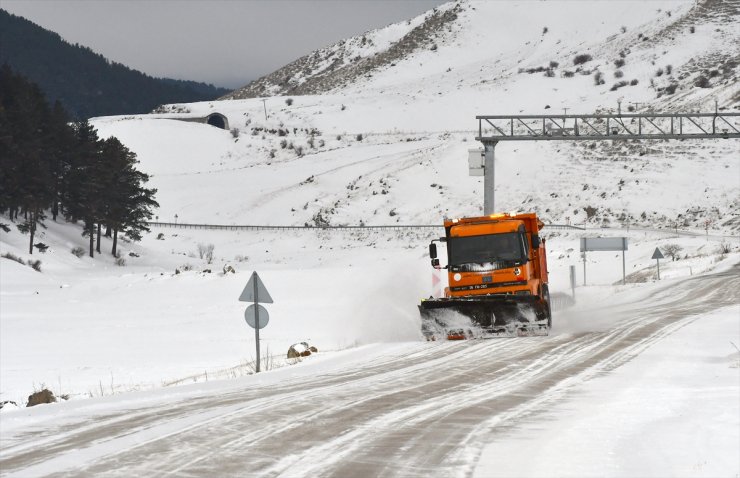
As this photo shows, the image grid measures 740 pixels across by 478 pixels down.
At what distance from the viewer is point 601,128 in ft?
298

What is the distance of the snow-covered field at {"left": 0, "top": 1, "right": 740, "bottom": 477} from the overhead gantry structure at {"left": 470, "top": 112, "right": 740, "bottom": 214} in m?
2.62

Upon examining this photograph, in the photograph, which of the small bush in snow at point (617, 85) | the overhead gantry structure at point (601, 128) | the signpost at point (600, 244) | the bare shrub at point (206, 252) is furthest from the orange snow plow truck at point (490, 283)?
the small bush in snow at point (617, 85)

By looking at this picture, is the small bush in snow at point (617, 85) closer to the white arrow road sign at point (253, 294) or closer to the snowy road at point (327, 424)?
the snowy road at point (327, 424)

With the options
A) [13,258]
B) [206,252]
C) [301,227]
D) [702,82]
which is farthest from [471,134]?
[13,258]

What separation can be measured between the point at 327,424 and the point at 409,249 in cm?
6191

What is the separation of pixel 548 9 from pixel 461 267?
182 metres

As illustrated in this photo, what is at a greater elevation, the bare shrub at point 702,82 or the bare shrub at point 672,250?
the bare shrub at point 702,82

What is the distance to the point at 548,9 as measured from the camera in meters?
192

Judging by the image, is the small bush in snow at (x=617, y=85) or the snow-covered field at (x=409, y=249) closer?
the snow-covered field at (x=409, y=249)

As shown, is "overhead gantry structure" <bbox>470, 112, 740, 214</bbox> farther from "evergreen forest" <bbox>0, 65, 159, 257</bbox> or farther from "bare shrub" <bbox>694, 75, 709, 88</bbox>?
"evergreen forest" <bbox>0, 65, 159, 257</bbox>

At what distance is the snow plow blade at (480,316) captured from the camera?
19906 millimetres

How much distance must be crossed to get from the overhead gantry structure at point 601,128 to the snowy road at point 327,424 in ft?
80.3

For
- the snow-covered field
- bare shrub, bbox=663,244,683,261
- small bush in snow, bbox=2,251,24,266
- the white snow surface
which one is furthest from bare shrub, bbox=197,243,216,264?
the white snow surface

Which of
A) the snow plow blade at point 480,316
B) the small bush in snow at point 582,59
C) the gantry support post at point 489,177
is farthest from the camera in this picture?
the small bush in snow at point 582,59
